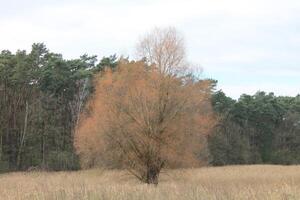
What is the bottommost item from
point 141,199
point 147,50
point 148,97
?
point 141,199

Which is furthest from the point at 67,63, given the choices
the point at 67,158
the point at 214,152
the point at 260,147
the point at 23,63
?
the point at 260,147

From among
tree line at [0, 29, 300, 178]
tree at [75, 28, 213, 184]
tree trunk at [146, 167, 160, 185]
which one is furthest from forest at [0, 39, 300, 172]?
tree trunk at [146, 167, 160, 185]

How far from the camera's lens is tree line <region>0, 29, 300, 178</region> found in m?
32.6

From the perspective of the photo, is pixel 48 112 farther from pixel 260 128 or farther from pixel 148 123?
pixel 260 128

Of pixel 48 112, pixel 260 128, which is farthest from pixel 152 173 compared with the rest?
pixel 260 128

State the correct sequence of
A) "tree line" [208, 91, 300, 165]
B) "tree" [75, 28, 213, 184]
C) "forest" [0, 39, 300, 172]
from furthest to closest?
"tree line" [208, 91, 300, 165] → "forest" [0, 39, 300, 172] → "tree" [75, 28, 213, 184]

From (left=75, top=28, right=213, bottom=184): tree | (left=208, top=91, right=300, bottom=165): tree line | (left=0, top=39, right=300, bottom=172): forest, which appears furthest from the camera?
(left=208, top=91, right=300, bottom=165): tree line

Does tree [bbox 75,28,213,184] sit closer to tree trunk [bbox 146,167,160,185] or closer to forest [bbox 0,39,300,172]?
tree trunk [bbox 146,167,160,185]

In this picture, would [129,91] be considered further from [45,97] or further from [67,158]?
[45,97]

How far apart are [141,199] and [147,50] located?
26.5m

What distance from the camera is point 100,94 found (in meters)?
34.1

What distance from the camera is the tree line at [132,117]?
32.6m

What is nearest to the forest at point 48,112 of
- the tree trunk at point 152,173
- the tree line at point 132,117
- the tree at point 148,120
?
the tree line at point 132,117

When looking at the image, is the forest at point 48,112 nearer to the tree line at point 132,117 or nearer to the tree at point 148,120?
the tree line at point 132,117
